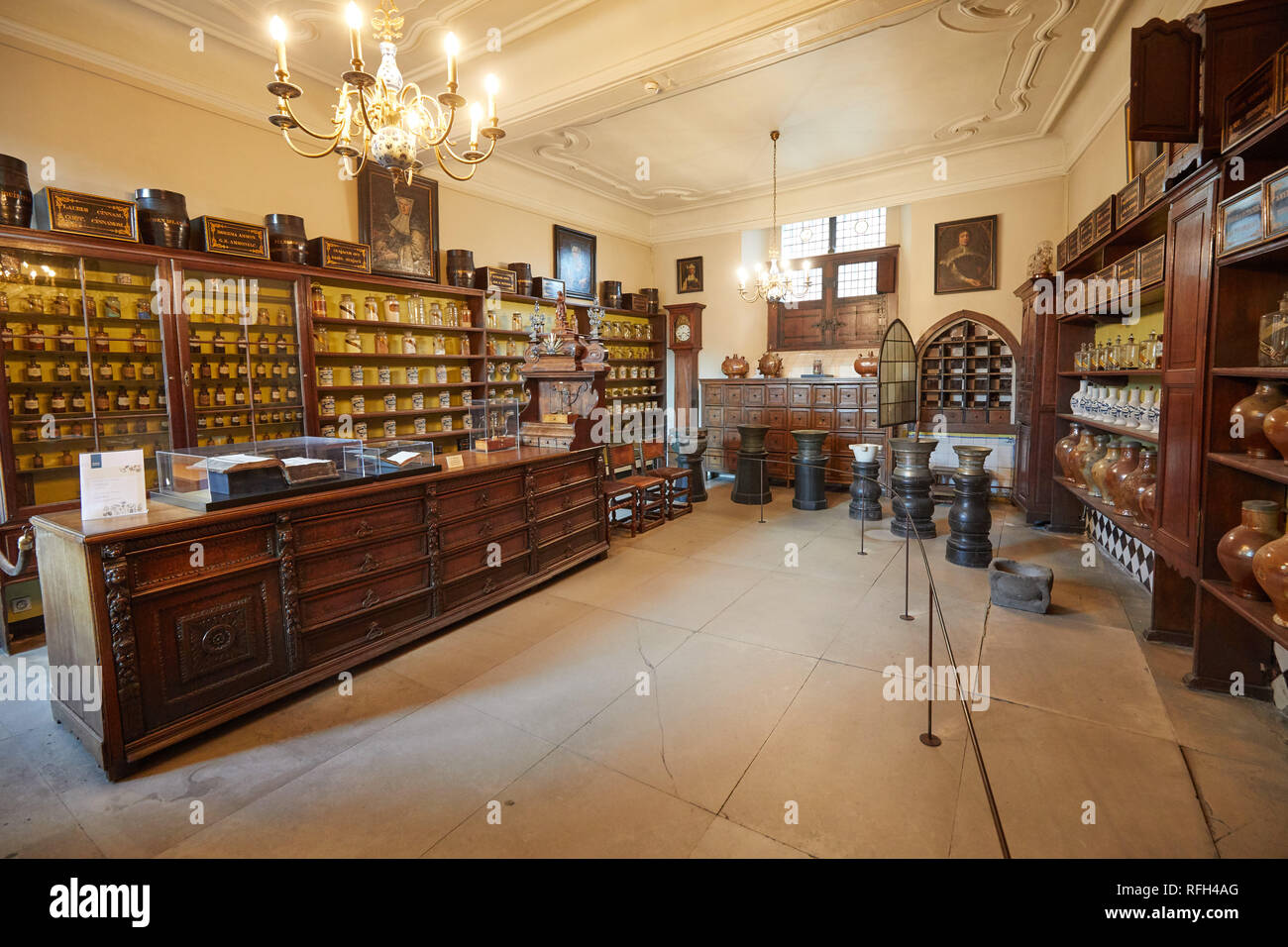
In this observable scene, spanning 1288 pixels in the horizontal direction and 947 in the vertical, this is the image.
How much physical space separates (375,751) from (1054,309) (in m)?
6.50

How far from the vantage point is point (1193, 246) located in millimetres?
2943

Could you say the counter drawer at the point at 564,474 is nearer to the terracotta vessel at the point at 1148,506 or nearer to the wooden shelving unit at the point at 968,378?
the terracotta vessel at the point at 1148,506

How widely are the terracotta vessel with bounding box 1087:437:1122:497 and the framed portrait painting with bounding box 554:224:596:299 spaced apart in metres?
6.41

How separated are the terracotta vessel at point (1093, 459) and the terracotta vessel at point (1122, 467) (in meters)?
0.26

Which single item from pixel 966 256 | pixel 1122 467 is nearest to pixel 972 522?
pixel 1122 467

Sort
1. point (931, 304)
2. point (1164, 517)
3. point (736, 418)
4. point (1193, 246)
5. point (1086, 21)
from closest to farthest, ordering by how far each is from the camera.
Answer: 1. point (1193, 246)
2. point (1164, 517)
3. point (1086, 21)
4. point (931, 304)
5. point (736, 418)

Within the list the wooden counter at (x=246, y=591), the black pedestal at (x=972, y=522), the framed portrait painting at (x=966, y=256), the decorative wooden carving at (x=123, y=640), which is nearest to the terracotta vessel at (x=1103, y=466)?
the black pedestal at (x=972, y=522)

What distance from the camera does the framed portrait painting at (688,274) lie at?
9.93 meters

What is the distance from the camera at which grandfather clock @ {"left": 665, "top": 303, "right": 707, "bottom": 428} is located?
383 inches

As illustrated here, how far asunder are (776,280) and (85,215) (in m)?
6.29

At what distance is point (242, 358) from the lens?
494 centimetres

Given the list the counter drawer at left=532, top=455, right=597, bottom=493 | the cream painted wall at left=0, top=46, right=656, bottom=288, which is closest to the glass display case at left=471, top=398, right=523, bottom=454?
the counter drawer at left=532, top=455, right=597, bottom=493

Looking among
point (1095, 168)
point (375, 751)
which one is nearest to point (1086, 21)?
point (1095, 168)

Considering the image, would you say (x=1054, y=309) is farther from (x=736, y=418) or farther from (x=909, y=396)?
(x=736, y=418)
